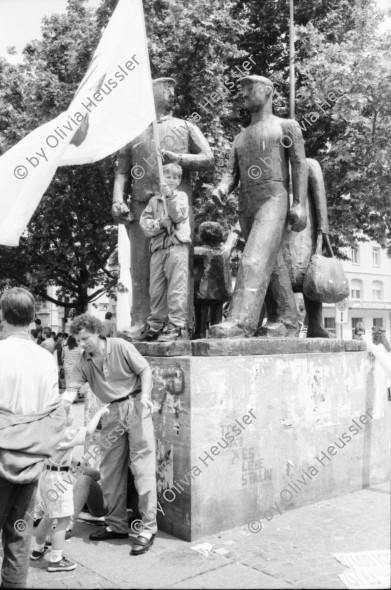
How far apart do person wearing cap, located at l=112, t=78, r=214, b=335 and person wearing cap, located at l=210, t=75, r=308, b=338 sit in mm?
387

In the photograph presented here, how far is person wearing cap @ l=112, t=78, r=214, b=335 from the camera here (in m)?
5.58

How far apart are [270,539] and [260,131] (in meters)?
Answer: 3.55

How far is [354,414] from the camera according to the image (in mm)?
5578

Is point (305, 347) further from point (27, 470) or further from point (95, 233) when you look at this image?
point (95, 233)

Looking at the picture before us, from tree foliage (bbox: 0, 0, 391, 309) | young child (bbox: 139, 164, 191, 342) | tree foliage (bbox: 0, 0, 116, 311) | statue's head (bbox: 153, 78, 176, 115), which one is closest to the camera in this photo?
young child (bbox: 139, 164, 191, 342)

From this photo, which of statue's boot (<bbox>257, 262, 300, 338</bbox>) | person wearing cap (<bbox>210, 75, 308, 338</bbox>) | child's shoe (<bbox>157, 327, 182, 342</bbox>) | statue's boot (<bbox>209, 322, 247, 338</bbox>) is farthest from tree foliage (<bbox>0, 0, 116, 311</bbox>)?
statue's boot (<bbox>209, 322, 247, 338</bbox>)

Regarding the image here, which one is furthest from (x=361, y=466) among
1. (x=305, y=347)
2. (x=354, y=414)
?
(x=305, y=347)

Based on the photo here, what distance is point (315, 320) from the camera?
605cm

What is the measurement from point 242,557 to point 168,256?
2.50 metres

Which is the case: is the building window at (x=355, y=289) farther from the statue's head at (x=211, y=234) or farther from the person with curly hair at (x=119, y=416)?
the person with curly hair at (x=119, y=416)

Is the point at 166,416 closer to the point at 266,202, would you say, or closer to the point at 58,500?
the point at 58,500

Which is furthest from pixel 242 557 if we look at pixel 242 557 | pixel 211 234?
pixel 211 234

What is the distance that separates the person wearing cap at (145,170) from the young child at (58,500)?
62.9 inches

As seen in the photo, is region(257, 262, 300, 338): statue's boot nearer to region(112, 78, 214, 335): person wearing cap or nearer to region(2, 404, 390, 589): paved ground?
region(112, 78, 214, 335): person wearing cap
